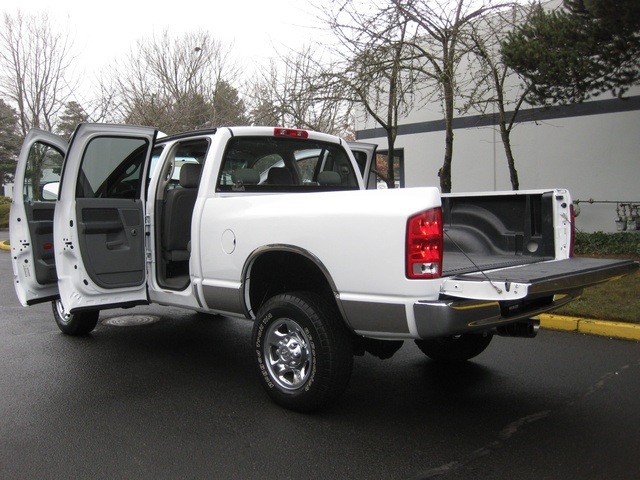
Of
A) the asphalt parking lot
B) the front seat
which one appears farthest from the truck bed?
the front seat

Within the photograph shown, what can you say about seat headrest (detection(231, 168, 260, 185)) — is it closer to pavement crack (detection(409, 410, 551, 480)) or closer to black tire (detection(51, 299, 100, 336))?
black tire (detection(51, 299, 100, 336))

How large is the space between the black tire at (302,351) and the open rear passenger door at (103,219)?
165 cm

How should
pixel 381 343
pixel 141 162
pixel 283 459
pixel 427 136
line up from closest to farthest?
pixel 283 459 → pixel 381 343 → pixel 141 162 → pixel 427 136

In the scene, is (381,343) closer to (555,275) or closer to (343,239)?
(343,239)

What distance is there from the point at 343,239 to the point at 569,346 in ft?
11.2

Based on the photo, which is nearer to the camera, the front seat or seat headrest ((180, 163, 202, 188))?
seat headrest ((180, 163, 202, 188))

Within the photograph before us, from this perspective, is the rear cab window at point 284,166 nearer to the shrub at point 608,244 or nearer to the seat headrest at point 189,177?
the seat headrest at point 189,177

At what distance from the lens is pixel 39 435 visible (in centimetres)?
390

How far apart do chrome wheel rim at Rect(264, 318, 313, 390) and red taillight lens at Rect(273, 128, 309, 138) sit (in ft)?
6.32

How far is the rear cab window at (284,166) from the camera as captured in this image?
515cm

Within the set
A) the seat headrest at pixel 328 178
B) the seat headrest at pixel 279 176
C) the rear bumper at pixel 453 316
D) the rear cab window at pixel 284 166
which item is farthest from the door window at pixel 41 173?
the rear bumper at pixel 453 316

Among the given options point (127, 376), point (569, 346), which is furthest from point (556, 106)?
point (127, 376)

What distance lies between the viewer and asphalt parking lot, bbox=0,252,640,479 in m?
3.42

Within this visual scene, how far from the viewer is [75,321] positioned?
6.42 m
